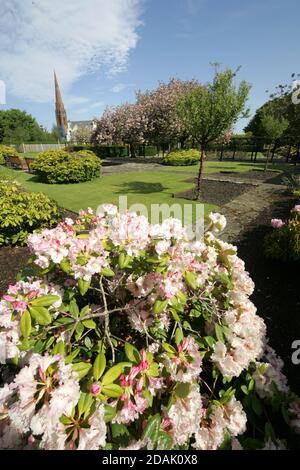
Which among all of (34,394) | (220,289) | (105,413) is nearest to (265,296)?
(220,289)

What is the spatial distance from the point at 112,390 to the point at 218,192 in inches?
449

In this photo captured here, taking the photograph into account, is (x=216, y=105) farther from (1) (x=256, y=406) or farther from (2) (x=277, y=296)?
(1) (x=256, y=406)

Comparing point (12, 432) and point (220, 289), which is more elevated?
point (220, 289)

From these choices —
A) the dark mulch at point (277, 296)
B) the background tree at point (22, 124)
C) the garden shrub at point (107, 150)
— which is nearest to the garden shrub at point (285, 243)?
the dark mulch at point (277, 296)

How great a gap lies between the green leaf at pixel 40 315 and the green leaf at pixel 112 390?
18.0 inches

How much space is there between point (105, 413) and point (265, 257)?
504 cm

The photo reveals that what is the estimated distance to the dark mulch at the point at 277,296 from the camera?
3.30 m

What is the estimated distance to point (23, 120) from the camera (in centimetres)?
8731

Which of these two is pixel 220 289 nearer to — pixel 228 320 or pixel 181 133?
pixel 228 320

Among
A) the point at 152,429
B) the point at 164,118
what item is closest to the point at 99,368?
the point at 152,429

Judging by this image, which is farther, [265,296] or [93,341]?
[265,296]

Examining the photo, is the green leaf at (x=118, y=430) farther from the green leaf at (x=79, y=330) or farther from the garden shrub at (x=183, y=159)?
the garden shrub at (x=183, y=159)

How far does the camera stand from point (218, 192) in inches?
468
